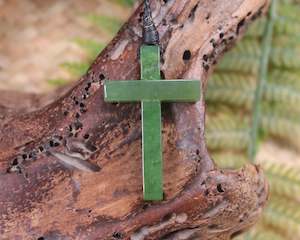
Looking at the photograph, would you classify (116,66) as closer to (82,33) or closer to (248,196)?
(248,196)

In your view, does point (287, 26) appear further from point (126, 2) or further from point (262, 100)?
point (126, 2)

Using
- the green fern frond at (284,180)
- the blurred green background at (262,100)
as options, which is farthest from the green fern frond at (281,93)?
the green fern frond at (284,180)

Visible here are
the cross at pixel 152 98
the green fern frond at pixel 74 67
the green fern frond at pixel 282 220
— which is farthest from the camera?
the green fern frond at pixel 74 67

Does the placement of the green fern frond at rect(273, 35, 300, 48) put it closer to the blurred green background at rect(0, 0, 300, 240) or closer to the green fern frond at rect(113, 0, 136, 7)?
the blurred green background at rect(0, 0, 300, 240)

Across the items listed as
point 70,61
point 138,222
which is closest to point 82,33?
point 70,61

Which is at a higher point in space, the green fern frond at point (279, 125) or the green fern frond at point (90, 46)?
the green fern frond at point (90, 46)

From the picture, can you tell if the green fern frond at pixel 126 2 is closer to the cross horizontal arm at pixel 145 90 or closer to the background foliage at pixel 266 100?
the background foliage at pixel 266 100

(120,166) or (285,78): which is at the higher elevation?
(285,78)

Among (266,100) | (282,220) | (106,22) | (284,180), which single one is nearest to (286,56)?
(266,100)
